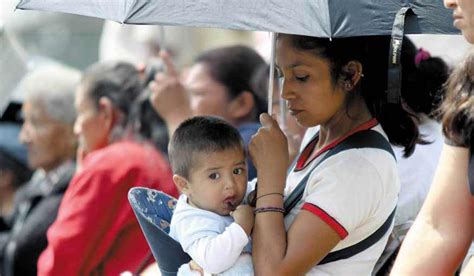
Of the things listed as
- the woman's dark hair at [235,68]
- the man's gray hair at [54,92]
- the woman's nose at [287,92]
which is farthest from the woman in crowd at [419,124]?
the man's gray hair at [54,92]

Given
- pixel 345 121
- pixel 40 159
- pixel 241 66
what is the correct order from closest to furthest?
pixel 345 121 < pixel 241 66 < pixel 40 159

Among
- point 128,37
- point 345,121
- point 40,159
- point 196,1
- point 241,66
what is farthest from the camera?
point 128,37

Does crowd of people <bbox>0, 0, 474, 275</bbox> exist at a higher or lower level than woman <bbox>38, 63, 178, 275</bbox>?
higher

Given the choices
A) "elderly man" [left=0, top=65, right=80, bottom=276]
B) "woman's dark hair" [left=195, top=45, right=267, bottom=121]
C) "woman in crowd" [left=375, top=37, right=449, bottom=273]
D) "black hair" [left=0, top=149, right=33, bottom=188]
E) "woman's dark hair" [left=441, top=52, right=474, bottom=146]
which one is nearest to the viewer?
"woman's dark hair" [left=441, top=52, right=474, bottom=146]

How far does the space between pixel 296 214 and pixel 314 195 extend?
0.13 meters

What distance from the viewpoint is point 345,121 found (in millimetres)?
3557

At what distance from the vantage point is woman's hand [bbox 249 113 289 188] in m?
3.45

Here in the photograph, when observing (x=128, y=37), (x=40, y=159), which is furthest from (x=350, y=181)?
(x=128, y=37)

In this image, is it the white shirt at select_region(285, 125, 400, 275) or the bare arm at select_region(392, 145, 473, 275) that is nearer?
the bare arm at select_region(392, 145, 473, 275)

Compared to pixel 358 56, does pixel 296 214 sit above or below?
below

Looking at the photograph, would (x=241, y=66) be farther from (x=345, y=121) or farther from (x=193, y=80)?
(x=345, y=121)

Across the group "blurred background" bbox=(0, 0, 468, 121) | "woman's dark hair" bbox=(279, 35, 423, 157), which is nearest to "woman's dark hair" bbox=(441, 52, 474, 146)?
"woman's dark hair" bbox=(279, 35, 423, 157)

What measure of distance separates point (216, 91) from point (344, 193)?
2.21 metres

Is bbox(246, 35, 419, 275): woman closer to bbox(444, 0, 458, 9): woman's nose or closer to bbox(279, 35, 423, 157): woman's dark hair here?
bbox(279, 35, 423, 157): woman's dark hair
